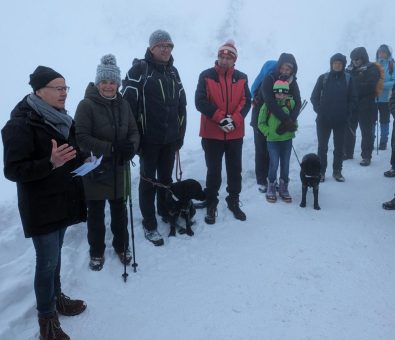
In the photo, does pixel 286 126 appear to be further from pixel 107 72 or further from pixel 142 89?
pixel 107 72

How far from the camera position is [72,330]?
10.6 feet

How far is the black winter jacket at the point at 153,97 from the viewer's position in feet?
14.1

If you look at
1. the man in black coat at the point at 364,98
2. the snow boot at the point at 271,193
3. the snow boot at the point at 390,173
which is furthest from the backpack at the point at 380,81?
the snow boot at the point at 271,193

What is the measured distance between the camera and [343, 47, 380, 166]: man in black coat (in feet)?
23.6

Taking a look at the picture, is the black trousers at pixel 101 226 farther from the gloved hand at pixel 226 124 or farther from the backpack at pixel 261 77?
the backpack at pixel 261 77

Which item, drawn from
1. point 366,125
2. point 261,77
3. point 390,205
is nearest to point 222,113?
point 261,77

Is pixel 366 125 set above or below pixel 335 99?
below

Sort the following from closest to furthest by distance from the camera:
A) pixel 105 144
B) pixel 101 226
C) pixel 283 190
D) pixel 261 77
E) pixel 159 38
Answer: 1. pixel 105 144
2. pixel 101 226
3. pixel 159 38
4. pixel 283 190
5. pixel 261 77

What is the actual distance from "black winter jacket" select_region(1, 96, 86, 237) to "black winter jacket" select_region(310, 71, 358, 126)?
16.0ft

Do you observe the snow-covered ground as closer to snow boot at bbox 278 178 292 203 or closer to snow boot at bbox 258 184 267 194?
snow boot at bbox 258 184 267 194

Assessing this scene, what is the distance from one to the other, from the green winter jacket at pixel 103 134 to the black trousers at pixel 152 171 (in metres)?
0.56

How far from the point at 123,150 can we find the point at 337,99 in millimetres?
4320

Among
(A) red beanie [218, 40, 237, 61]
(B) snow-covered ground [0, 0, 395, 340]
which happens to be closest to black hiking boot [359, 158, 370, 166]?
(B) snow-covered ground [0, 0, 395, 340]

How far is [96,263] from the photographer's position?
4.04m
